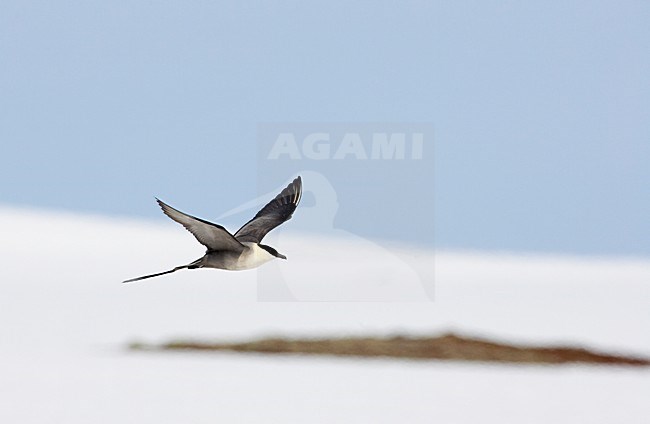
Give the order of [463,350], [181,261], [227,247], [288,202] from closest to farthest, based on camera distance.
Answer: [227,247]
[288,202]
[463,350]
[181,261]

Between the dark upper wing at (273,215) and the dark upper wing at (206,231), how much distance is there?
0.38 m

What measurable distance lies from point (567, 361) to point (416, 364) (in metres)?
0.96

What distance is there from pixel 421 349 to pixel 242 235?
1.47m

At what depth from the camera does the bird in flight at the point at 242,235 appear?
4.50 meters

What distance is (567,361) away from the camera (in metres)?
5.95

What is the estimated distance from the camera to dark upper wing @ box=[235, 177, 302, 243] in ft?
17.7

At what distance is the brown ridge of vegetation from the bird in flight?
1004 mm

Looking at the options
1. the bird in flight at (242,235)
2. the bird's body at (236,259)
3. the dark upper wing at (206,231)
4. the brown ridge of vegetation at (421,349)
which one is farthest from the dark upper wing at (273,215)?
the brown ridge of vegetation at (421,349)

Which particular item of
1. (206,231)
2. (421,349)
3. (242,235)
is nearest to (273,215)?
(242,235)

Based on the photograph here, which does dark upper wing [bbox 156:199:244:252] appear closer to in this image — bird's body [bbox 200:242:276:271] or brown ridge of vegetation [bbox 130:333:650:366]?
bird's body [bbox 200:242:276:271]

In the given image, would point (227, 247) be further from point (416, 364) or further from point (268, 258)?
point (416, 364)

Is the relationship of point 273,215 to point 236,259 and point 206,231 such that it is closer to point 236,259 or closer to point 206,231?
point 236,259

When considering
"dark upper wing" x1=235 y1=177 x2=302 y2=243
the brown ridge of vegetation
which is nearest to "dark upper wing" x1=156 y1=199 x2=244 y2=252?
"dark upper wing" x1=235 y1=177 x2=302 y2=243

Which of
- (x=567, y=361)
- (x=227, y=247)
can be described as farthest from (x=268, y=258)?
(x=567, y=361)
